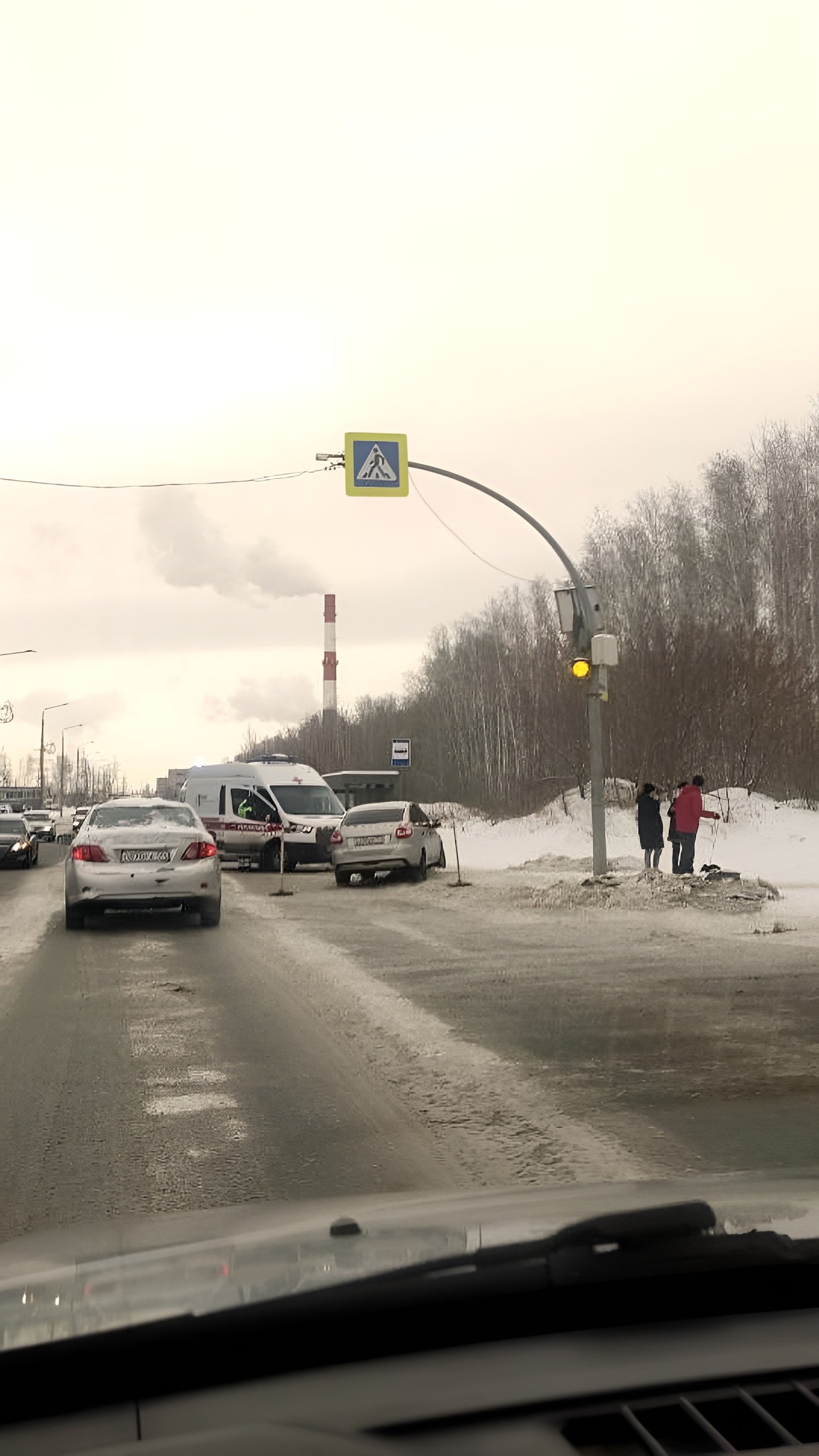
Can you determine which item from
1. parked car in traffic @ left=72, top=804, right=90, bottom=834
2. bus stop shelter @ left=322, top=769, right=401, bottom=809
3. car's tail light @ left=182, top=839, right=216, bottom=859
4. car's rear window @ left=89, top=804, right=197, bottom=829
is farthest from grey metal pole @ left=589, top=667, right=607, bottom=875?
bus stop shelter @ left=322, top=769, right=401, bottom=809

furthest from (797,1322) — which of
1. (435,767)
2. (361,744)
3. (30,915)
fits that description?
(361,744)

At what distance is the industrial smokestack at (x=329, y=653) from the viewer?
8569cm

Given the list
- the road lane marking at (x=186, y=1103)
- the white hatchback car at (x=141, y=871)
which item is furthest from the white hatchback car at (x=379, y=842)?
the road lane marking at (x=186, y=1103)

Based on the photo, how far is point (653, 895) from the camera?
1794cm

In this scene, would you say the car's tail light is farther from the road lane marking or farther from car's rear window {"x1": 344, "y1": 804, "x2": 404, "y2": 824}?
the road lane marking

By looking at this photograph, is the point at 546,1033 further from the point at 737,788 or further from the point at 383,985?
the point at 737,788

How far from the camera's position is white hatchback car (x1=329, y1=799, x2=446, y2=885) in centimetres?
2322

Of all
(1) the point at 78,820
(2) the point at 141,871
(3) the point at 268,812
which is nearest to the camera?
(2) the point at 141,871

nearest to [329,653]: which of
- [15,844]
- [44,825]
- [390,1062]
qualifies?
[44,825]

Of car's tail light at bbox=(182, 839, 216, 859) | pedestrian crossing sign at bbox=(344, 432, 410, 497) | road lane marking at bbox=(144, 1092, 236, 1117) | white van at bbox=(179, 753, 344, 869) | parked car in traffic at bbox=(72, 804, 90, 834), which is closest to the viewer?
road lane marking at bbox=(144, 1092, 236, 1117)

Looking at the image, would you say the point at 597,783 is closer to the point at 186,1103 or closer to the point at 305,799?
the point at 305,799

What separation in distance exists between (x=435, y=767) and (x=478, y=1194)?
3175 inches

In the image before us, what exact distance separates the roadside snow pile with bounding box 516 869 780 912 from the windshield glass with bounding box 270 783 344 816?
413 inches

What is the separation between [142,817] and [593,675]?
721 centimetres
